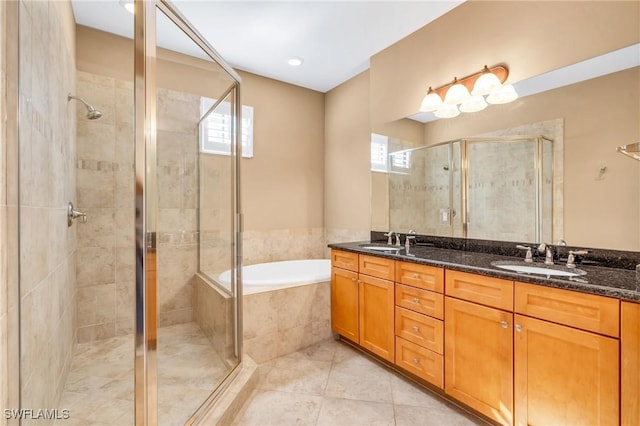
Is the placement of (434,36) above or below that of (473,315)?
above

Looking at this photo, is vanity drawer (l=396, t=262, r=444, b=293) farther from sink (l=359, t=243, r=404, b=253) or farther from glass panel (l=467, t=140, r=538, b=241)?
glass panel (l=467, t=140, r=538, b=241)

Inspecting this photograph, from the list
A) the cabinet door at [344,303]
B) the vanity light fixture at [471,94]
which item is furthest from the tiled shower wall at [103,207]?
the vanity light fixture at [471,94]

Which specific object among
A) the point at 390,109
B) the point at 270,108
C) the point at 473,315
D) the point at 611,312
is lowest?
the point at 473,315

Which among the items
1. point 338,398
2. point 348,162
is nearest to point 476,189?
point 348,162

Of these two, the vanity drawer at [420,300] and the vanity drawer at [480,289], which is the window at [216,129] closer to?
the vanity drawer at [420,300]

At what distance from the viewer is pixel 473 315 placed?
1.56 metres

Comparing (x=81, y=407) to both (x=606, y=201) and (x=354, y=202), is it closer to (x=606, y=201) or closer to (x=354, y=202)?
(x=354, y=202)

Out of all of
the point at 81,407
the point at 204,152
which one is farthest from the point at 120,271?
the point at 204,152

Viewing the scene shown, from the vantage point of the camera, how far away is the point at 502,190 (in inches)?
77.5

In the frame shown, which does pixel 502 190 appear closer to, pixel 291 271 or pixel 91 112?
pixel 291 271

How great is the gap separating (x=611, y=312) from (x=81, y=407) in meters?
2.51

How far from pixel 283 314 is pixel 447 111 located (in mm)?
2045

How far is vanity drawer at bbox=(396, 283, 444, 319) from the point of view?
1.72 m

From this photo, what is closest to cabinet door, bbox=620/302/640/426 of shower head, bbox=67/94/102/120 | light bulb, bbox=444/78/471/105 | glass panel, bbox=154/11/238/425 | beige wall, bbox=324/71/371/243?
light bulb, bbox=444/78/471/105
